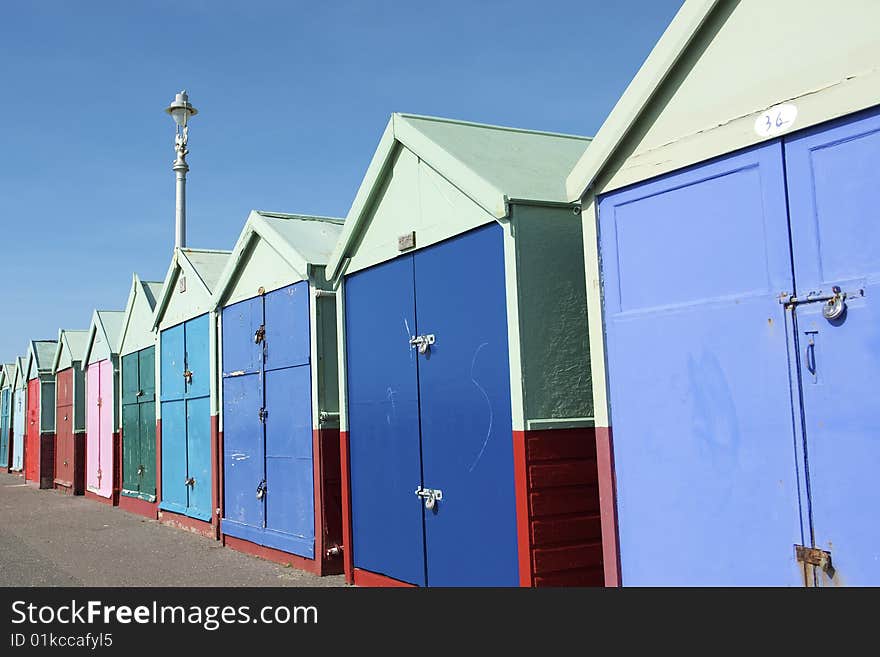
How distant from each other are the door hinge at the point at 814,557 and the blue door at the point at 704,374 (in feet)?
0.14

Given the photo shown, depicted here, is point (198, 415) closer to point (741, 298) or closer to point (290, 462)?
point (290, 462)

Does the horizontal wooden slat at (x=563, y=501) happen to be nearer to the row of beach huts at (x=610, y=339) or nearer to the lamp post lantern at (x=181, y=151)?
the row of beach huts at (x=610, y=339)

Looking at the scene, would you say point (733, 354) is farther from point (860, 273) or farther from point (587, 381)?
point (587, 381)

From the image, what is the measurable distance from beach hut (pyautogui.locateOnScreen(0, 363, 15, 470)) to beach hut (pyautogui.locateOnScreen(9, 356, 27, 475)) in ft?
1.02

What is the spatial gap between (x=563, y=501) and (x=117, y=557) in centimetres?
661

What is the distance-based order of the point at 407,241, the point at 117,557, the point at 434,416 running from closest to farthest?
the point at 434,416
the point at 407,241
the point at 117,557

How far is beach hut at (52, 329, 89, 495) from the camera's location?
20.1 m

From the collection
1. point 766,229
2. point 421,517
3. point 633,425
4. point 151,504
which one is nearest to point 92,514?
point 151,504

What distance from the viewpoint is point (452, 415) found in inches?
259

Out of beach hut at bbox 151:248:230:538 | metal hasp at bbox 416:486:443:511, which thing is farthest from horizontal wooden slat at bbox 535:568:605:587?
beach hut at bbox 151:248:230:538

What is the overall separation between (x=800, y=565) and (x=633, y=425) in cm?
119

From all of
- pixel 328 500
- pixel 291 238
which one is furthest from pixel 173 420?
pixel 328 500

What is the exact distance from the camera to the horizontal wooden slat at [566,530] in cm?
578

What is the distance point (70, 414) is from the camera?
20.6 meters
